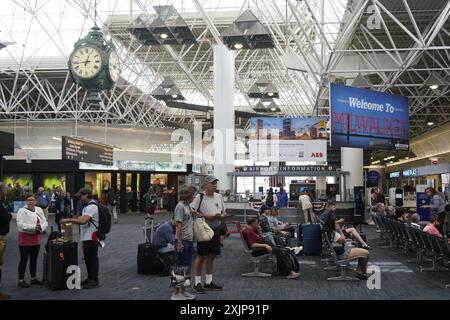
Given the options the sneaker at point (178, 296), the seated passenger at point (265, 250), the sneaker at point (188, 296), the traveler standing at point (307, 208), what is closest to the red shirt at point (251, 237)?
the seated passenger at point (265, 250)

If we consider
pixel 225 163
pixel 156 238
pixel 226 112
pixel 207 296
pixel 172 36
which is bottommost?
pixel 207 296

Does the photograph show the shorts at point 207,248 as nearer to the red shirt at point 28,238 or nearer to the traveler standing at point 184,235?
the traveler standing at point 184,235

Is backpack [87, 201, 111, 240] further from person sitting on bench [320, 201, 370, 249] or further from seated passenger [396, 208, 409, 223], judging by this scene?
seated passenger [396, 208, 409, 223]

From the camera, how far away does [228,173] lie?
2397 cm

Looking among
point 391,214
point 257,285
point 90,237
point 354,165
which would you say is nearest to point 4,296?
point 90,237

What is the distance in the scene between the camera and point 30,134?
43.2 m

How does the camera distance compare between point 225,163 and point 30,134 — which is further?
point 30,134

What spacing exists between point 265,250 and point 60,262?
364 centimetres

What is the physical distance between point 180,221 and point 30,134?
1488 inches

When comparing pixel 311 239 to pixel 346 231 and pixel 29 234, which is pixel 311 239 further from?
pixel 29 234

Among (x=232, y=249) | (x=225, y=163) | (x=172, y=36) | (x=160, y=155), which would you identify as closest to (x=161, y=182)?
(x=160, y=155)

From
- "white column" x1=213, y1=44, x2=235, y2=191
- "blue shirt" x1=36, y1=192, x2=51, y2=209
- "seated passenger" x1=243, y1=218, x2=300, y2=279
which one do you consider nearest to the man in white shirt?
"seated passenger" x1=243, y1=218, x2=300, y2=279

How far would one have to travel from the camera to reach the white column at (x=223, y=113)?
23.8m
